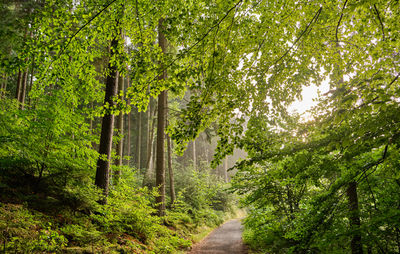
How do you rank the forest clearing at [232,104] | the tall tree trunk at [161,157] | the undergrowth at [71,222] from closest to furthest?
1. the forest clearing at [232,104]
2. the undergrowth at [71,222]
3. the tall tree trunk at [161,157]

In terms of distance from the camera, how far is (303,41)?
3361 millimetres

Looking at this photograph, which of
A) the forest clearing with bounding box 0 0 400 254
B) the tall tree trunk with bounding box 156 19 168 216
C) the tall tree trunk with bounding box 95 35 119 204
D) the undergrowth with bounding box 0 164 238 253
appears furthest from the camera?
the tall tree trunk with bounding box 156 19 168 216

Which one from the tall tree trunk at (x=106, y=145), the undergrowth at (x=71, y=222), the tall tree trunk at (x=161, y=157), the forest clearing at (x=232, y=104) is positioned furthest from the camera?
the tall tree trunk at (x=161, y=157)

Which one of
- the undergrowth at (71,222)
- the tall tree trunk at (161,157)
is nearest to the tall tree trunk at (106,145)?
the undergrowth at (71,222)

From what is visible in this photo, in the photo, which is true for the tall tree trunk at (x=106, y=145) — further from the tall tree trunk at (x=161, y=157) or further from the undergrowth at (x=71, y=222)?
the tall tree trunk at (x=161, y=157)

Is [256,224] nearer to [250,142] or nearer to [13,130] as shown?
[250,142]

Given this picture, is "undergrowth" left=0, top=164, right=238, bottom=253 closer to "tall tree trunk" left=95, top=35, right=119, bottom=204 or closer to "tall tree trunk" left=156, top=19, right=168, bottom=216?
"tall tree trunk" left=95, top=35, right=119, bottom=204

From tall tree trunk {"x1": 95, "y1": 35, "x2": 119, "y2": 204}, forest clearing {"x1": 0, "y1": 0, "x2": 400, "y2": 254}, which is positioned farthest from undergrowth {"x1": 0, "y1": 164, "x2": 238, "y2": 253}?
tall tree trunk {"x1": 95, "y1": 35, "x2": 119, "y2": 204}

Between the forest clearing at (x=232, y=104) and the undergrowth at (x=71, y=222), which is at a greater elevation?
the forest clearing at (x=232, y=104)

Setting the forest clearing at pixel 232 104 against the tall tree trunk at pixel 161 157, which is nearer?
the forest clearing at pixel 232 104

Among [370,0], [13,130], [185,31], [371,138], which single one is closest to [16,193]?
[13,130]

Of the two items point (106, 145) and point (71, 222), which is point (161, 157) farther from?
point (71, 222)

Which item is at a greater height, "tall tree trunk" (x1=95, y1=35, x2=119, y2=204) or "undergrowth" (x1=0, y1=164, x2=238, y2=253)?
"tall tree trunk" (x1=95, y1=35, x2=119, y2=204)

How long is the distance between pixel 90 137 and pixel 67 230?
7.42 ft
